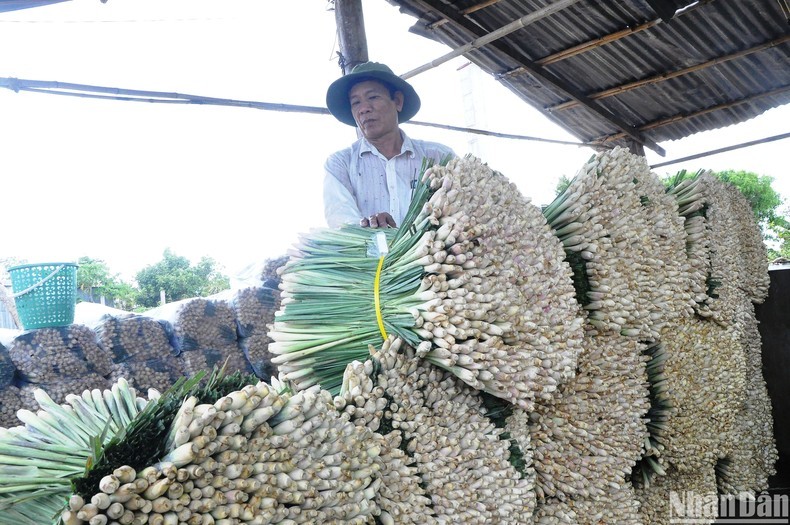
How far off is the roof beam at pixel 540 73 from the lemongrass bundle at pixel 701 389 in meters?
2.93

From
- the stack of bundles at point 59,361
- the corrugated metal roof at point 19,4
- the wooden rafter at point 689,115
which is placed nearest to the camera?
the corrugated metal roof at point 19,4

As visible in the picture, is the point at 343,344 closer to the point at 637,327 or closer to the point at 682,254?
the point at 637,327

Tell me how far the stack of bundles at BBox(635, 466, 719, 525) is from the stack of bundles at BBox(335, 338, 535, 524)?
1.16 m

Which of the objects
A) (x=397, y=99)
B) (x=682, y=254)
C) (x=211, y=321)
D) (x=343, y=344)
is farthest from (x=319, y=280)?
(x=211, y=321)

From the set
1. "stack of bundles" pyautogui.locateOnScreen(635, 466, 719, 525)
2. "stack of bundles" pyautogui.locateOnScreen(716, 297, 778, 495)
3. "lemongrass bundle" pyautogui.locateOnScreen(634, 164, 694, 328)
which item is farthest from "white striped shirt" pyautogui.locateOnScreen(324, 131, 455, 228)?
"stack of bundles" pyautogui.locateOnScreen(716, 297, 778, 495)

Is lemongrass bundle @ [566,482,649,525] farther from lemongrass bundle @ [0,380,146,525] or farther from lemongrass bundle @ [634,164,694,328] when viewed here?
lemongrass bundle @ [0,380,146,525]

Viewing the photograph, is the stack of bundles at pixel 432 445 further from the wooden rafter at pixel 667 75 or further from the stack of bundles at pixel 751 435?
the wooden rafter at pixel 667 75

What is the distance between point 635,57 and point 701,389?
318 centimetres

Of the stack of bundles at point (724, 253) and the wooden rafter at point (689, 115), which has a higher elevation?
the wooden rafter at point (689, 115)

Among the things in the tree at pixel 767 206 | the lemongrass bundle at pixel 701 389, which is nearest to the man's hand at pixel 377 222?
the lemongrass bundle at pixel 701 389

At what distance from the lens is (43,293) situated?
3.08m

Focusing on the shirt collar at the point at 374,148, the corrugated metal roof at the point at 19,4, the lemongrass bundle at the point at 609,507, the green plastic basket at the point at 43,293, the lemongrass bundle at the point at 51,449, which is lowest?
the lemongrass bundle at the point at 609,507

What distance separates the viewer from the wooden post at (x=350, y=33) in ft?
13.7

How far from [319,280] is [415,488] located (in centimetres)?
63
